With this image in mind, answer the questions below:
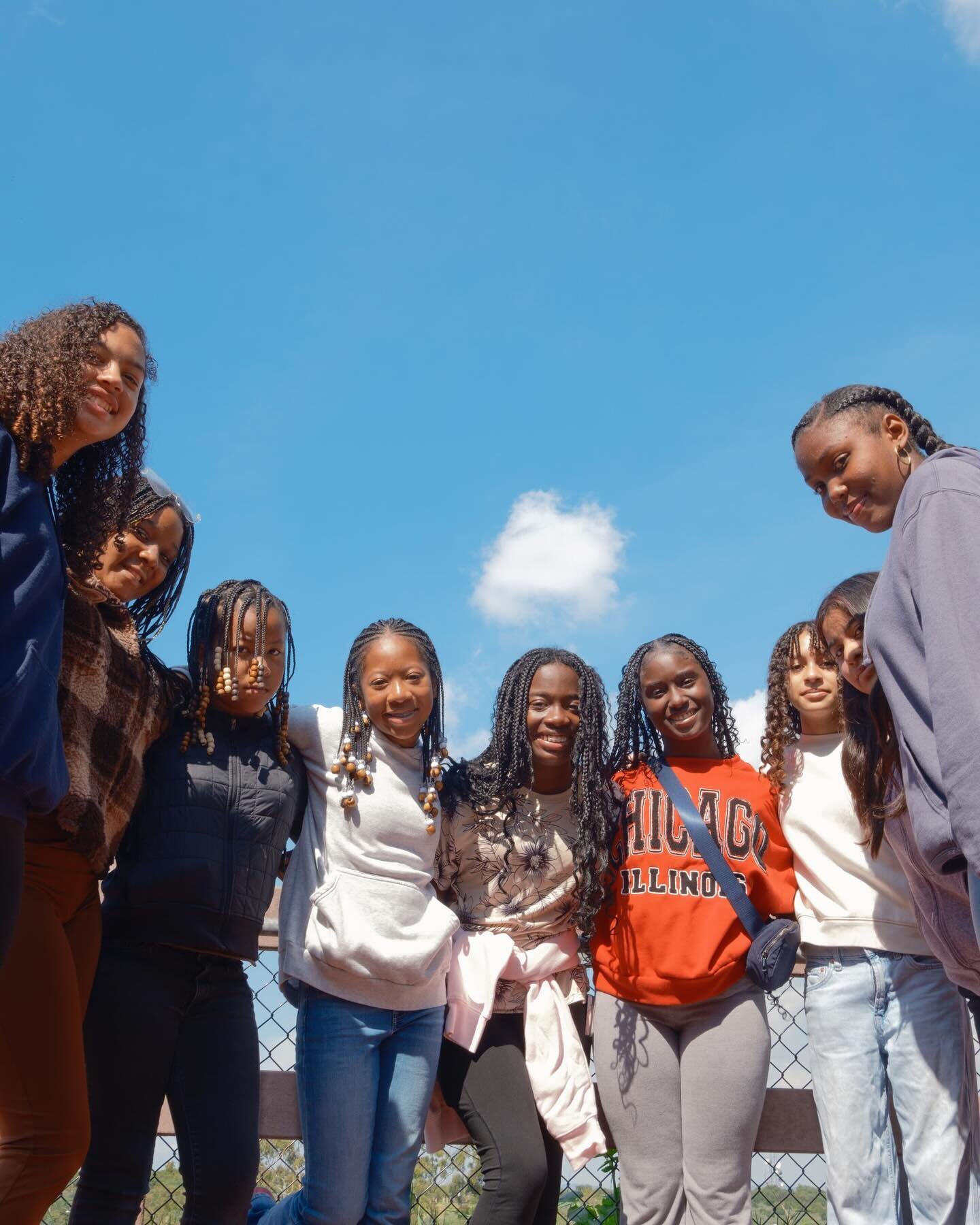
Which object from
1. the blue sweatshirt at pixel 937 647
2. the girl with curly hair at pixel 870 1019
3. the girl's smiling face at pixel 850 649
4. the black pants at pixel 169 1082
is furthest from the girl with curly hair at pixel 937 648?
the black pants at pixel 169 1082

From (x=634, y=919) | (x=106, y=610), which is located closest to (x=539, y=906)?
(x=634, y=919)

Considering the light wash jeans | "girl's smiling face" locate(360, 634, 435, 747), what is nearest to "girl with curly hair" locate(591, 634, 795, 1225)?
the light wash jeans

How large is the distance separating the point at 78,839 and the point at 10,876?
473 mm

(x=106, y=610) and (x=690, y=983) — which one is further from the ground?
(x=106, y=610)

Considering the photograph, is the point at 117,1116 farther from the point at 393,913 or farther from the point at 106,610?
the point at 106,610

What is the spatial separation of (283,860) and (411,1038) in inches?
26.8

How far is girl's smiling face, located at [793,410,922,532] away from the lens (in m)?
2.85

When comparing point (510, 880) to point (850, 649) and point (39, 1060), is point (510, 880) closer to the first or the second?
point (850, 649)

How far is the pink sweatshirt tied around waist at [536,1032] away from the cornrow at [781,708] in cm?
101

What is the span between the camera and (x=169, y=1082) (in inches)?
118

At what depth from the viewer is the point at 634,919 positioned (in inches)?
141

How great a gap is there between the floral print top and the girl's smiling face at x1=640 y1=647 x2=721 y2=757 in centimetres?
54

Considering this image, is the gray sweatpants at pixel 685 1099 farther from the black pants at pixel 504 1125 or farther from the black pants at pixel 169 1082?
the black pants at pixel 169 1082

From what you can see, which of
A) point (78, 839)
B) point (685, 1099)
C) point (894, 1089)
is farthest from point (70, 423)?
point (894, 1089)
